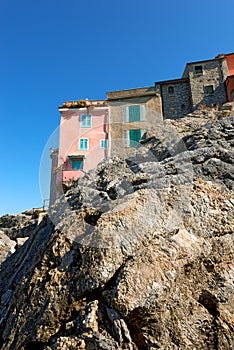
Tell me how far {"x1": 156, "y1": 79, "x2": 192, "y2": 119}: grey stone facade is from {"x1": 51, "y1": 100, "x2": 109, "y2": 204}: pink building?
7481 millimetres

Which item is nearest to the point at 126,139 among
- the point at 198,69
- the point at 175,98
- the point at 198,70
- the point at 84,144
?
the point at 84,144

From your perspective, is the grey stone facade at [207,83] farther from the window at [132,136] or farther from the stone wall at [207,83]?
the window at [132,136]

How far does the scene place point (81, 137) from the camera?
29.5 m

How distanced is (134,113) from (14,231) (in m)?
18.0

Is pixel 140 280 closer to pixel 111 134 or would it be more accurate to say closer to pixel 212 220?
pixel 212 220

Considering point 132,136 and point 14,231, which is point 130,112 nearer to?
point 132,136

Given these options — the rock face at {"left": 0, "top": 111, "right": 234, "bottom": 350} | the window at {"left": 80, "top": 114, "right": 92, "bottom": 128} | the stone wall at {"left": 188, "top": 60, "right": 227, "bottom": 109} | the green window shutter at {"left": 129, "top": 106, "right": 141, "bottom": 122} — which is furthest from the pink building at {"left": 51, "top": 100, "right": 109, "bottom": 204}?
the rock face at {"left": 0, "top": 111, "right": 234, "bottom": 350}

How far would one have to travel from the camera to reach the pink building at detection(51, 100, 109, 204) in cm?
2767

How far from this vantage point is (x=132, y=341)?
3852 mm

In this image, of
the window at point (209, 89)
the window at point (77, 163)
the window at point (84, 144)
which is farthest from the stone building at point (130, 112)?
the window at point (209, 89)

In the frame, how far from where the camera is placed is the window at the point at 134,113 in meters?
28.6

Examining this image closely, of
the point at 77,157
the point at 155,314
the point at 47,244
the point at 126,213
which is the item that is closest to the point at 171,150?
the point at 126,213

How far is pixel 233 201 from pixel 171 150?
4553 mm

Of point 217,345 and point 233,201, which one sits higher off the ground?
point 233,201
